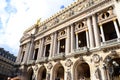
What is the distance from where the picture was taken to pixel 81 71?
1845 cm

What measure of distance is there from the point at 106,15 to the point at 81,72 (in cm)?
951

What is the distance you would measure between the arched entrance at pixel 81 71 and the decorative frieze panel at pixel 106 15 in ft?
23.9

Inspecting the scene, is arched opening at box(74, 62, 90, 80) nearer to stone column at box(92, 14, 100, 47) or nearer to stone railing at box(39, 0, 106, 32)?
stone column at box(92, 14, 100, 47)

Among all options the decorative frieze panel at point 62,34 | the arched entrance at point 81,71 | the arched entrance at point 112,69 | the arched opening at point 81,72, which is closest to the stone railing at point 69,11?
the decorative frieze panel at point 62,34

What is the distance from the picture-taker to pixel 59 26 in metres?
24.3

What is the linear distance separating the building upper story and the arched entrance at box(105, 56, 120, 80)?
5.97ft

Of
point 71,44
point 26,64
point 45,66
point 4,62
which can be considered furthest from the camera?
point 4,62

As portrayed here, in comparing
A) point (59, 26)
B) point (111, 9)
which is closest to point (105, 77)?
point (111, 9)

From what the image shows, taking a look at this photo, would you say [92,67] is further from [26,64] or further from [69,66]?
[26,64]

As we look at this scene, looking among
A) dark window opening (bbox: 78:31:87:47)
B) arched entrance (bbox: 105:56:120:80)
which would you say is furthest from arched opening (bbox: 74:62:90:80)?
dark window opening (bbox: 78:31:87:47)

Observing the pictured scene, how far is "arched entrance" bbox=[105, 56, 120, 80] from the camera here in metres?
14.6

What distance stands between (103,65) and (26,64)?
56.0 feet

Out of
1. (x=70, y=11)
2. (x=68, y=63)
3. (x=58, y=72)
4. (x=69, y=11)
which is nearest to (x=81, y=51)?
(x=68, y=63)

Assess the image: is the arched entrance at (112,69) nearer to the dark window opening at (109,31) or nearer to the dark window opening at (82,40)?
the dark window opening at (109,31)
